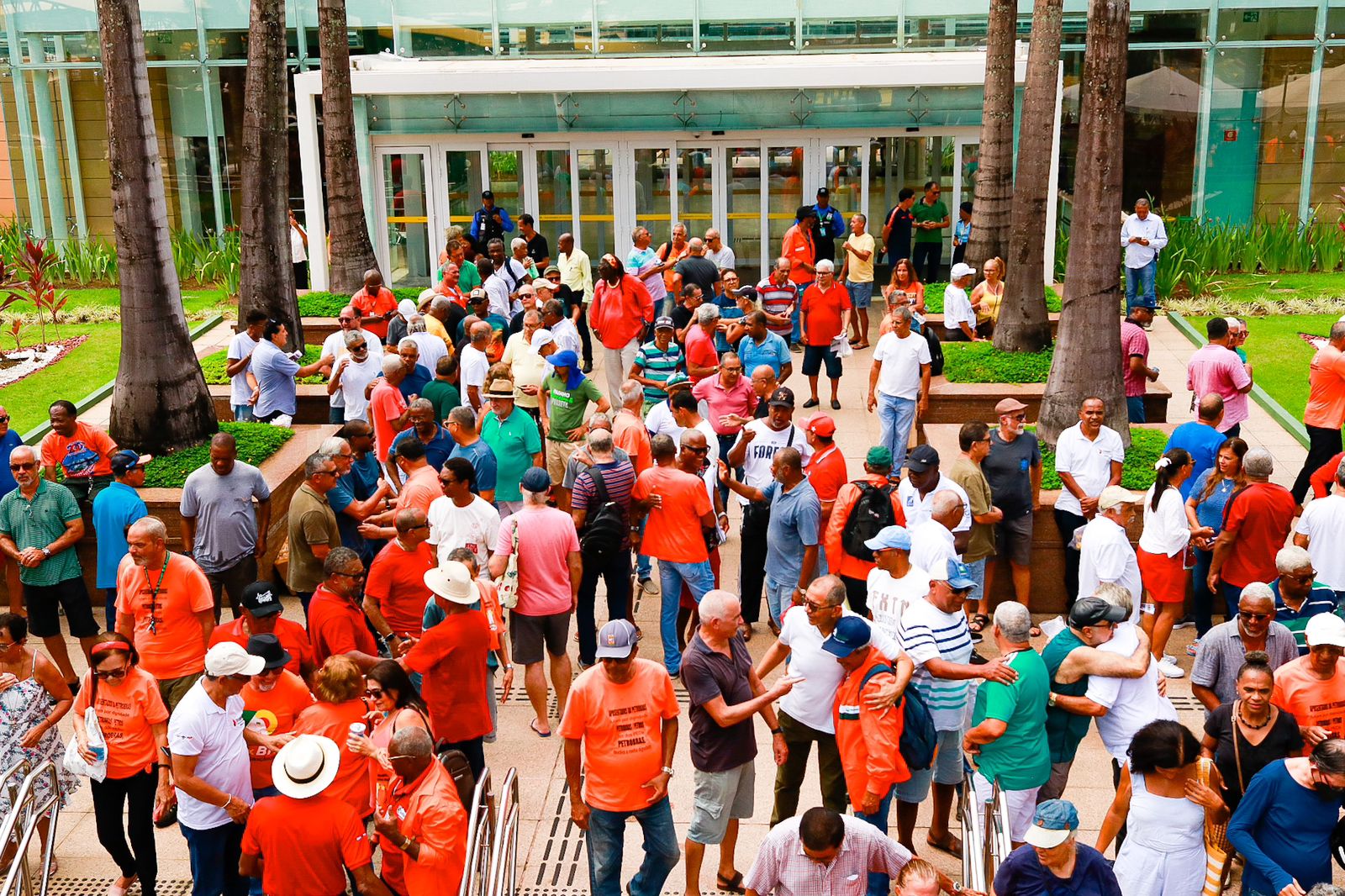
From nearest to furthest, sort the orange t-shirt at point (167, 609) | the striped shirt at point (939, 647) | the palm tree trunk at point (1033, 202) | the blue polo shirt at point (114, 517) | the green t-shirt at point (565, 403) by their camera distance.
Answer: the striped shirt at point (939, 647)
the orange t-shirt at point (167, 609)
the blue polo shirt at point (114, 517)
the green t-shirt at point (565, 403)
the palm tree trunk at point (1033, 202)

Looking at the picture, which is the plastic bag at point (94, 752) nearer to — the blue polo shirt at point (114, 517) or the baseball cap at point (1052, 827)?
the blue polo shirt at point (114, 517)

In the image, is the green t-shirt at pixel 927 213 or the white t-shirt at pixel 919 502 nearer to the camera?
the white t-shirt at pixel 919 502

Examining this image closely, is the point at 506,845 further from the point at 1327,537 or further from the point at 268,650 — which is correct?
the point at 1327,537

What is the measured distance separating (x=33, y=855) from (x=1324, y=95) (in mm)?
22855

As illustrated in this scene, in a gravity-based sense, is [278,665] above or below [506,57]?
below

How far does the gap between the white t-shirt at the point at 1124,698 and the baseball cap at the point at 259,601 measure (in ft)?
14.4

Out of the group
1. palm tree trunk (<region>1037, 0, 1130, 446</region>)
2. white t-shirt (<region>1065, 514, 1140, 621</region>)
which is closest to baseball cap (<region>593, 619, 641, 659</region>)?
white t-shirt (<region>1065, 514, 1140, 621</region>)

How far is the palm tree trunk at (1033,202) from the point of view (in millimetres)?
15102

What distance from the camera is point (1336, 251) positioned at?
21484mm

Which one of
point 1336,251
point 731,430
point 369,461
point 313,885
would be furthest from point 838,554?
point 1336,251

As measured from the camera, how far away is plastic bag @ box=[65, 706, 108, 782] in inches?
271

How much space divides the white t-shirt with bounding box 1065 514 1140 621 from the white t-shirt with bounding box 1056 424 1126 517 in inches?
65.9

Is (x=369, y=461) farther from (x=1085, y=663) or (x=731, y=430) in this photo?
(x=1085, y=663)

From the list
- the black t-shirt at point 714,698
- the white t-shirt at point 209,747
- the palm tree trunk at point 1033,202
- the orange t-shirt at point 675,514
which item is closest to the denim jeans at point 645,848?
the black t-shirt at point 714,698
